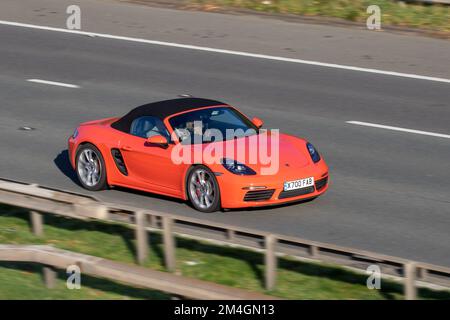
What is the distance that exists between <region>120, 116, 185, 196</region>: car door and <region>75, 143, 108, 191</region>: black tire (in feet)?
1.39

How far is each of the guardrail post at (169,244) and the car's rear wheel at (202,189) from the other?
2201 millimetres

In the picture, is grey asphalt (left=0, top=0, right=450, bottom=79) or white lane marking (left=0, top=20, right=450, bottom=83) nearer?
white lane marking (left=0, top=20, right=450, bottom=83)

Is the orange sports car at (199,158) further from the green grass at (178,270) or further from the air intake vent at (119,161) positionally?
the green grass at (178,270)

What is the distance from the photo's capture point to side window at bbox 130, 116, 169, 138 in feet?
44.8

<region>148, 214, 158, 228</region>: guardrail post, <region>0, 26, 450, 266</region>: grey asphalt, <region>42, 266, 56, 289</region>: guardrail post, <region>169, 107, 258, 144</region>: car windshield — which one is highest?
<region>169, 107, 258, 144</region>: car windshield

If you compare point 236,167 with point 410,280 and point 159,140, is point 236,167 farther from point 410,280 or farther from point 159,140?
point 410,280

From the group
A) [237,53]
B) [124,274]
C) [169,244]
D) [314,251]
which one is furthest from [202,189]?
[237,53]

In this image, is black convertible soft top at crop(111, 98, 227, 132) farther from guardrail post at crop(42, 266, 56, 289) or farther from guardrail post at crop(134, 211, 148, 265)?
guardrail post at crop(42, 266, 56, 289)

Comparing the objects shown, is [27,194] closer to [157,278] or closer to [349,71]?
[157,278]

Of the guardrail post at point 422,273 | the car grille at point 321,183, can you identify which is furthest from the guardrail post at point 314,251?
the car grille at point 321,183

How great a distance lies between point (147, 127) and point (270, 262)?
14.4 feet

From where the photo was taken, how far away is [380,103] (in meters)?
18.5

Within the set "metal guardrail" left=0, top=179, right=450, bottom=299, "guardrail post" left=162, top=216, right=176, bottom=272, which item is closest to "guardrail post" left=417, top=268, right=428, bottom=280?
"metal guardrail" left=0, top=179, right=450, bottom=299

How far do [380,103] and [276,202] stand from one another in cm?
626
